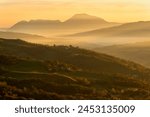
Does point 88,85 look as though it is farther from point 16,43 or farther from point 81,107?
point 16,43

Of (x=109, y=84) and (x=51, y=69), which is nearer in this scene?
(x=109, y=84)

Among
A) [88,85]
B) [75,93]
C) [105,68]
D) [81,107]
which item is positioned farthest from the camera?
[105,68]

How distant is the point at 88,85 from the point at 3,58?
1818 cm

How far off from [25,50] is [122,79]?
30046mm

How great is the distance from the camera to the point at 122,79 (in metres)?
62.8

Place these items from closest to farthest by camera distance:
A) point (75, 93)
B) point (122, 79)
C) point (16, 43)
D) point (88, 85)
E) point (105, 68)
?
point (75, 93)
point (88, 85)
point (122, 79)
point (105, 68)
point (16, 43)

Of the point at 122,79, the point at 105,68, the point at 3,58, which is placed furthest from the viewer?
the point at 105,68

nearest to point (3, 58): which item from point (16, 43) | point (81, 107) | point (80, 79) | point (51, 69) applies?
point (51, 69)

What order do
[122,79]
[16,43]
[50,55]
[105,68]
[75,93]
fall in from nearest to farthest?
[75,93] → [122,79] → [105,68] → [50,55] → [16,43]

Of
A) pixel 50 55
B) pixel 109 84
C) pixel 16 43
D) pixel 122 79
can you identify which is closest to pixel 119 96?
pixel 109 84

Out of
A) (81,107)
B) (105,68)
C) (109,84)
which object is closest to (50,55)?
(105,68)

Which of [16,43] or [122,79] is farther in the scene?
[16,43]

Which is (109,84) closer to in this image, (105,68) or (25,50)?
(105,68)

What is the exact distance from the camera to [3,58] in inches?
2712
